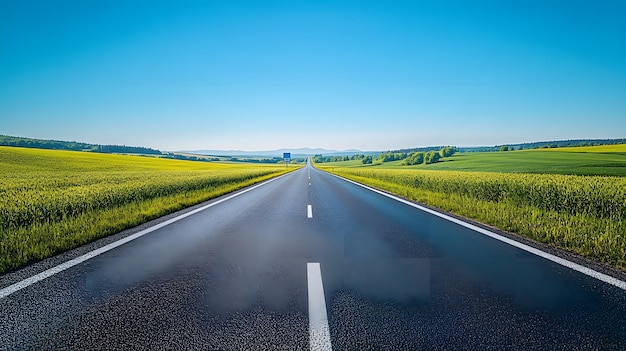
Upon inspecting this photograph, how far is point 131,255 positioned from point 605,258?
7135 millimetres

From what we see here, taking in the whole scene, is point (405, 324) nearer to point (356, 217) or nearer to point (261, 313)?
point (261, 313)

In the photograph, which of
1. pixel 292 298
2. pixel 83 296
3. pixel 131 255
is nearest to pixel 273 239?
pixel 131 255

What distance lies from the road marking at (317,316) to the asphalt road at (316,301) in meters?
0.02

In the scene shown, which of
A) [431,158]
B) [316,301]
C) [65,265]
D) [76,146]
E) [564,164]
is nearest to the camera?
[316,301]

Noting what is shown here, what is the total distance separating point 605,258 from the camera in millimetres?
4500

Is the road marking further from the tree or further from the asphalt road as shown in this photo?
the tree

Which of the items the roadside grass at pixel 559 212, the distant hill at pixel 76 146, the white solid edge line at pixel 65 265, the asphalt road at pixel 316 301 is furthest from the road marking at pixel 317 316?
the distant hill at pixel 76 146

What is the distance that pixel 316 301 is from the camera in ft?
10.5

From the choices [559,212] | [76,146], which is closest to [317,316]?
[559,212]

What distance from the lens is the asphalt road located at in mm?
2500

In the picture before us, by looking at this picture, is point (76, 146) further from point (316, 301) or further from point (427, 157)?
point (316, 301)

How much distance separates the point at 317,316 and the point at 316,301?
1.06ft

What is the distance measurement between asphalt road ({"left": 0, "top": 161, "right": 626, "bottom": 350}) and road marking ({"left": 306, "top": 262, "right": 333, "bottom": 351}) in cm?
2

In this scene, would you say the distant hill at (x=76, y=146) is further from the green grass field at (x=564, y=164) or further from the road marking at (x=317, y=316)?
the road marking at (x=317, y=316)
